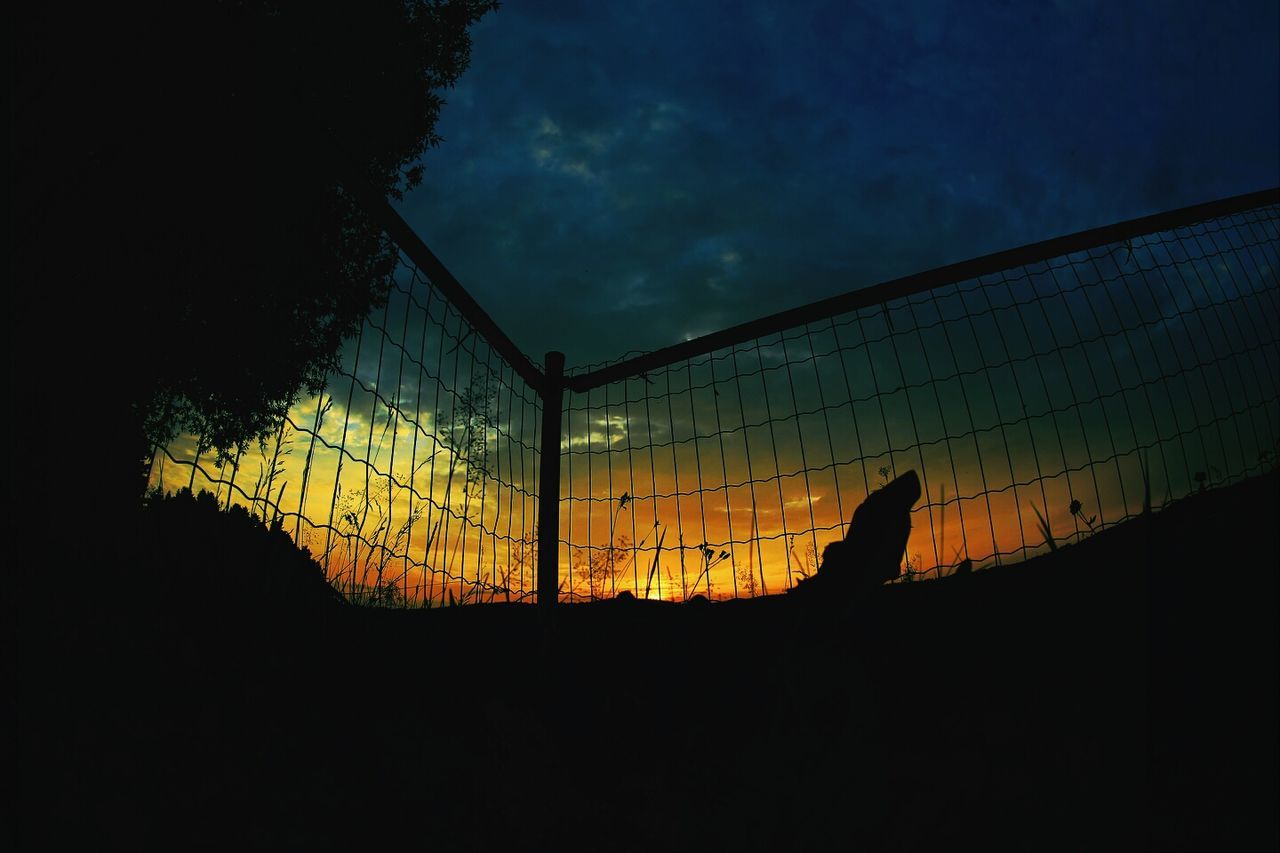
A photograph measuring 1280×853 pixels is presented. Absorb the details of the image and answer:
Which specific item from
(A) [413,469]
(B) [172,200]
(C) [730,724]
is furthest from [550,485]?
(B) [172,200]

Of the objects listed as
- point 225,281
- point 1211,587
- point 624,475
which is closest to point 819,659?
point 1211,587

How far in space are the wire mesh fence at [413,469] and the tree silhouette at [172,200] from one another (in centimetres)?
21

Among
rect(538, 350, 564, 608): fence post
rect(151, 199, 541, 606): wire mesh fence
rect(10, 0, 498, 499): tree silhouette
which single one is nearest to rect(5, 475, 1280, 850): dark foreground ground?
rect(151, 199, 541, 606): wire mesh fence

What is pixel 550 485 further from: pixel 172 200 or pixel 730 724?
pixel 172 200

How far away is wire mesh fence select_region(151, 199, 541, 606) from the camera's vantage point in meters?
2.29

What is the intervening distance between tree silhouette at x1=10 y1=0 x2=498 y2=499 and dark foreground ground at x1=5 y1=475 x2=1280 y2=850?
2.84ft

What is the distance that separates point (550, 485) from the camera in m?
3.41

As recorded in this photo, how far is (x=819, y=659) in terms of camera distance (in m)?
1.35

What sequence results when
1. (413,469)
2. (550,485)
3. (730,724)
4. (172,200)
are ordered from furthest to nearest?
(550,485), (172,200), (413,469), (730,724)

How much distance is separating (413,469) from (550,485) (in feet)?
2.73

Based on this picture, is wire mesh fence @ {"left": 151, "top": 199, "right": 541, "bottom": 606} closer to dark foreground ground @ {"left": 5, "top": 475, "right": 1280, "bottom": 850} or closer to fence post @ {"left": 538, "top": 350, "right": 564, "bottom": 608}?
fence post @ {"left": 538, "top": 350, "right": 564, "bottom": 608}

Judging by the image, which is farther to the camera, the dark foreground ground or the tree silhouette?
the tree silhouette

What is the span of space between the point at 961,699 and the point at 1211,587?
0.50 metres

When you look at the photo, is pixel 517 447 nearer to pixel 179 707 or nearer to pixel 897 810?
pixel 179 707
